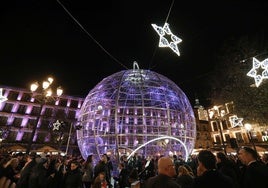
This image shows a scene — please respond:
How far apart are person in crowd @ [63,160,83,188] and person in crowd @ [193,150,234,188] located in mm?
4258

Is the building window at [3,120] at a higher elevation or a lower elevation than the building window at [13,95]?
lower

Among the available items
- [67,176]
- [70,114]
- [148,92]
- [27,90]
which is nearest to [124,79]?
[148,92]

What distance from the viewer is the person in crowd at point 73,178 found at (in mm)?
5508

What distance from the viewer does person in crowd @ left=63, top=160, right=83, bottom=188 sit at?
5.51m

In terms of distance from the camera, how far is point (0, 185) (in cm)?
582

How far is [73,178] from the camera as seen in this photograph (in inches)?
219

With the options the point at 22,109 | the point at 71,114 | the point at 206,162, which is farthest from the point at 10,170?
the point at 22,109

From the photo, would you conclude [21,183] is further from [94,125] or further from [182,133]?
[182,133]

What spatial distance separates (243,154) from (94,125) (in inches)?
324

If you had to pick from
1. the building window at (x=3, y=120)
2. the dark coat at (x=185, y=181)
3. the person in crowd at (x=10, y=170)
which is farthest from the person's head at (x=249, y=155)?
the building window at (x=3, y=120)

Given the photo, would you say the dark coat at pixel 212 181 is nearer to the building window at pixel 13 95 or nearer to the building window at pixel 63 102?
the building window at pixel 63 102

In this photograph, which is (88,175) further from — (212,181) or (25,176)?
(212,181)

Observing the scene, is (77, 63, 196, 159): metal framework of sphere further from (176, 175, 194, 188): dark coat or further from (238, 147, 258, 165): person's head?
(238, 147, 258, 165): person's head

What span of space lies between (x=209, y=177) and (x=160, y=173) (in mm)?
756
